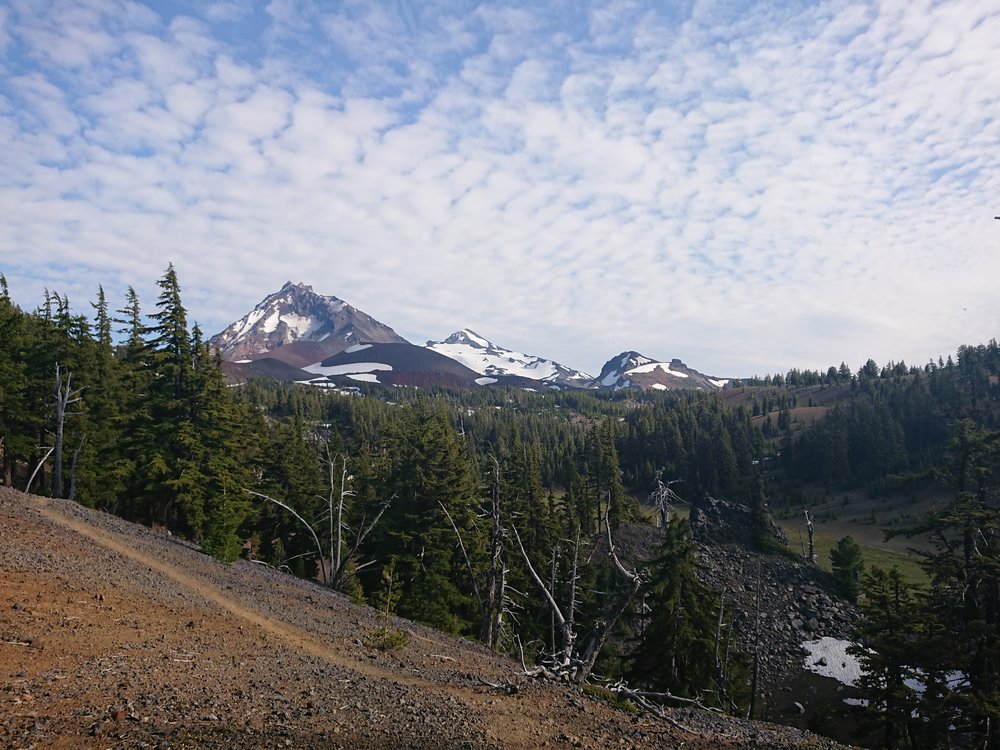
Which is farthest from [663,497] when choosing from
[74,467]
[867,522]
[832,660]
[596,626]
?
[867,522]

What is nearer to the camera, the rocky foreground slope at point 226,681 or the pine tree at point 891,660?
the rocky foreground slope at point 226,681

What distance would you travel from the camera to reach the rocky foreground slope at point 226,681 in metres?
7.97

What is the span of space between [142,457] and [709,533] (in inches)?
2522

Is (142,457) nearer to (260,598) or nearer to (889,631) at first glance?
(260,598)

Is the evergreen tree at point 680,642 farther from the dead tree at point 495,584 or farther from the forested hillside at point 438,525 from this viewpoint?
the dead tree at point 495,584

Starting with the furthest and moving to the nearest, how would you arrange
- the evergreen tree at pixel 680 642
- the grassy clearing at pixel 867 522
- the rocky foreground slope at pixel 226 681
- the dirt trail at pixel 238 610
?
the grassy clearing at pixel 867 522 < the evergreen tree at pixel 680 642 < the dirt trail at pixel 238 610 < the rocky foreground slope at pixel 226 681

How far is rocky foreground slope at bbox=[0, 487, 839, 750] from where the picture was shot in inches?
314

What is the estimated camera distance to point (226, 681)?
399 inches

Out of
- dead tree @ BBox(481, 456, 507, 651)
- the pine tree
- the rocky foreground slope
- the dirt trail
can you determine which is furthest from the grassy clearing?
the dirt trail

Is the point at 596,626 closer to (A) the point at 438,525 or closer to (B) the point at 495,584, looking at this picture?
(B) the point at 495,584

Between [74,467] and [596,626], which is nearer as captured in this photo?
[596,626]

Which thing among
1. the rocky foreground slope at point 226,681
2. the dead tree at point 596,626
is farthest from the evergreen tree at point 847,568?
the dead tree at point 596,626

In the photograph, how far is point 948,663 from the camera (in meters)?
18.3

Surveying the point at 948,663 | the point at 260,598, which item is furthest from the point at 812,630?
the point at 260,598
